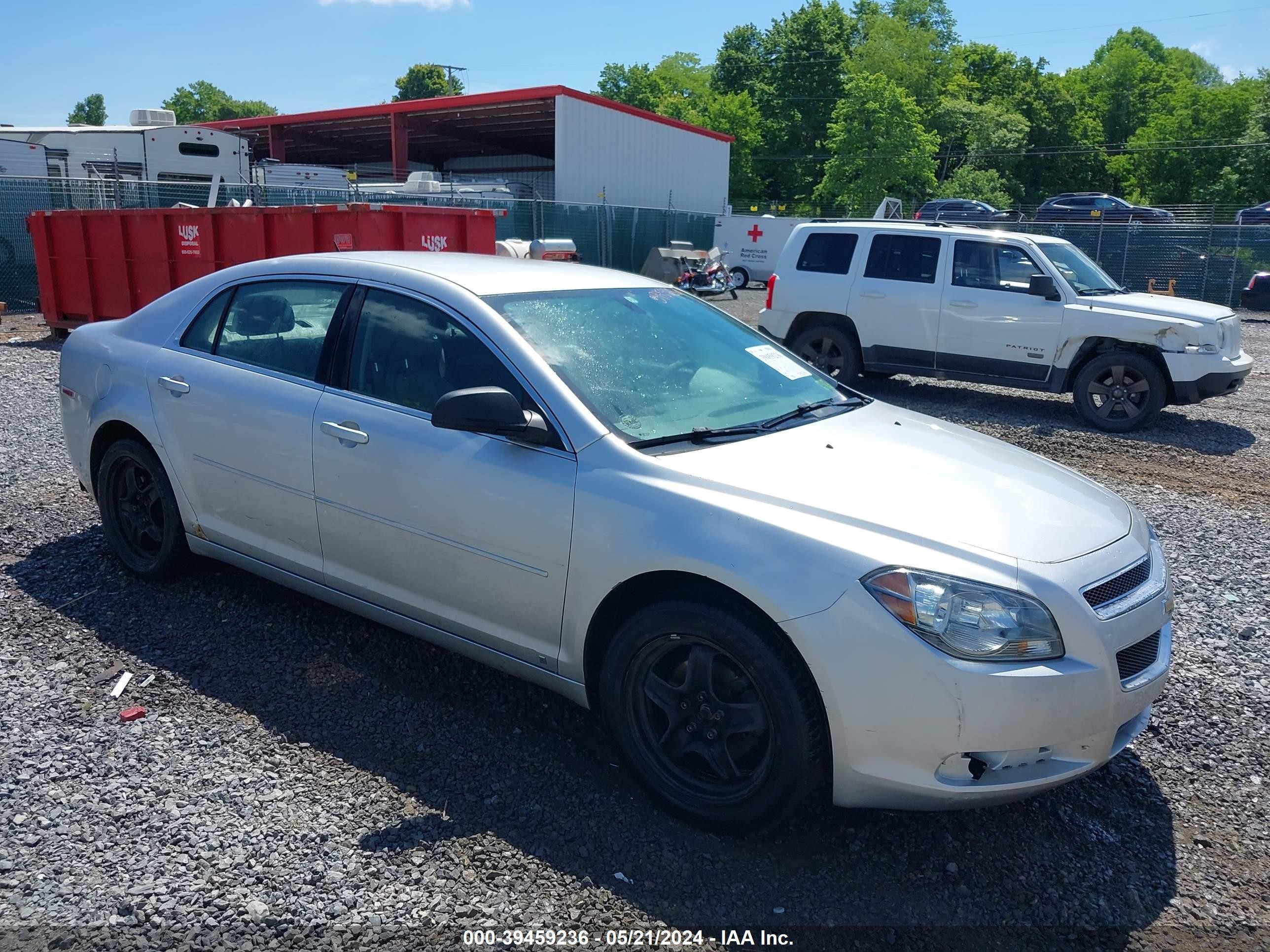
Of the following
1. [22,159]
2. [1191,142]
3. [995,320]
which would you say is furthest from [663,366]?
[1191,142]

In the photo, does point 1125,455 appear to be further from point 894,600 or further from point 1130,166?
point 1130,166

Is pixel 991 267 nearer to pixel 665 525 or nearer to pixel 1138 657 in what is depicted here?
pixel 1138 657

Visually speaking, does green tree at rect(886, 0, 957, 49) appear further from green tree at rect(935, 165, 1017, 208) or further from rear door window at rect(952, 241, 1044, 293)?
rear door window at rect(952, 241, 1044, 293)

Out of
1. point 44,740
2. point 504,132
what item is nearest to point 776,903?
point 44,740

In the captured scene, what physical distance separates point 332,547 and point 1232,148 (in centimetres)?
6479

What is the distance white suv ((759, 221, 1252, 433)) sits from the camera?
957 cm

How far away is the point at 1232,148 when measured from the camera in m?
55.0

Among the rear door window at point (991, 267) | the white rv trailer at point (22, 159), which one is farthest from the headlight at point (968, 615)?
the white rv trailer at point (22, 159)

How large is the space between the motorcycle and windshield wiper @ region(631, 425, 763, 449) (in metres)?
21.1

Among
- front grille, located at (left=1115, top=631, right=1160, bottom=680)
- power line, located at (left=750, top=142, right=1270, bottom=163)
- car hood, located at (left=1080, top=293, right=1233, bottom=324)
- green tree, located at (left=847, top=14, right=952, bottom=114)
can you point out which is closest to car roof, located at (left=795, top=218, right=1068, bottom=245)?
car hood, located at (left=1080, top=293, right=1233, bottom=324)

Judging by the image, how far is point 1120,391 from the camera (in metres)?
9.77

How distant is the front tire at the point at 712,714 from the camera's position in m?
2.82

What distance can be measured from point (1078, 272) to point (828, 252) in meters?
2.70

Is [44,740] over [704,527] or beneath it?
beneath
